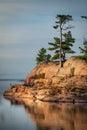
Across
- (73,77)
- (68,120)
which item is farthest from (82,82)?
(68,120)

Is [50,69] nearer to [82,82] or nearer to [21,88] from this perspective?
[21,88]

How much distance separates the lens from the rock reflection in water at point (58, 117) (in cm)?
4405

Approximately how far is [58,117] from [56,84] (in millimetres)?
31204

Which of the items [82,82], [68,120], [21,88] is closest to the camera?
[68,120]

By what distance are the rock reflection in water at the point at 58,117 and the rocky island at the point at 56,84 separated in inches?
429

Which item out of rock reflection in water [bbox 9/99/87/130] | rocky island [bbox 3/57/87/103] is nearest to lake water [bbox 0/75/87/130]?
rock reflection in water [bbox 9/99/87/130]

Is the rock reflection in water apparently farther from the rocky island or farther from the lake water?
the rocky island

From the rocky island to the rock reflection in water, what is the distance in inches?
429

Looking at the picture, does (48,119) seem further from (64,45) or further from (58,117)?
(64,45)

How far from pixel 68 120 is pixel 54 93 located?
27.9 meters

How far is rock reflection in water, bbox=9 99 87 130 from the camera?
44050 millimetres

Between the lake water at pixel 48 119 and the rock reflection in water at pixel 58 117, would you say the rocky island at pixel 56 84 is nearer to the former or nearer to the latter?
the rock reflection in water at pixel 58 117

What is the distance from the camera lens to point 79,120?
48281 mm

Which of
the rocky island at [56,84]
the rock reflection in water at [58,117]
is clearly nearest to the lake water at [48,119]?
the rock reflection in water at [58,117]
